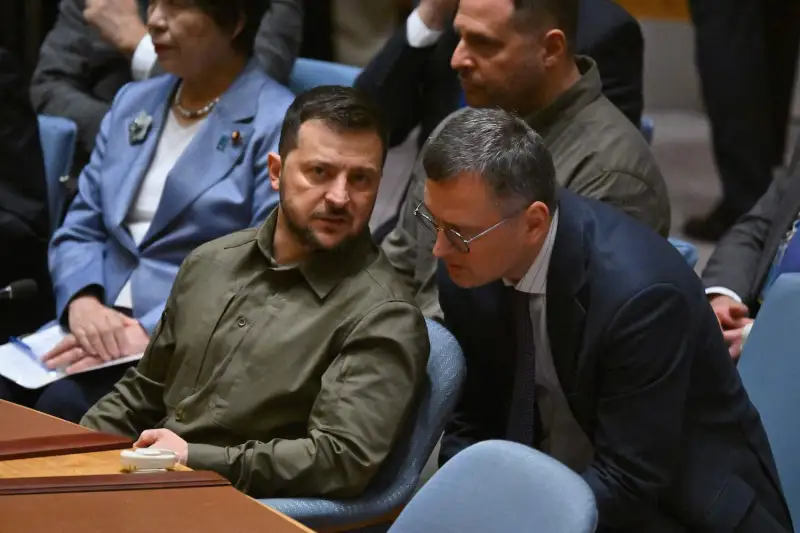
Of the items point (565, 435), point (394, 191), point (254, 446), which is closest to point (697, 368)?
point (565, 435)

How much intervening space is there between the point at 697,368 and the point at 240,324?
2.60 feet

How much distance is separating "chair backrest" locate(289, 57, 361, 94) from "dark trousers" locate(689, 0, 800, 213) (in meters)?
Result: 1.38

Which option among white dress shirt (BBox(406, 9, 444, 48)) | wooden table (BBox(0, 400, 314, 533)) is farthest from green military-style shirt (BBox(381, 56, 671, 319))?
wooden table (BBox(0, 400, 314, 533))

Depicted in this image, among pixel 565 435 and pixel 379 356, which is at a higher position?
pixel 379 356

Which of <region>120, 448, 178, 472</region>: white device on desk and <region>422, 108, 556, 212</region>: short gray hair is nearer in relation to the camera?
<region>120, 448, 178, 472</region>: white device on desk

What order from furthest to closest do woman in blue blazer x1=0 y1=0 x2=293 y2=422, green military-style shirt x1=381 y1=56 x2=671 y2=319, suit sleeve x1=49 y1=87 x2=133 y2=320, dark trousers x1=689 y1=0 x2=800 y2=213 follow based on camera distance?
dark trousers x1=689 y1=0 x2=800 y2=213, suit sleeve x1=49 y1=87 x2=133 y2=320, woman in blue blazer x1=0 y1=0 x2=293 y2=422, green military-style shirt x1=381 y1=56 x2=671 y2=319

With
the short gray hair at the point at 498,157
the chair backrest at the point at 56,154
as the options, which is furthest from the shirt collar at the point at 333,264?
the chair backrest at the point at 56,154

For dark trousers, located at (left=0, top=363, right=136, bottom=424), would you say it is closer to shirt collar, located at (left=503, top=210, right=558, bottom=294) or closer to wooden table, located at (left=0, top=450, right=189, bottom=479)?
wooden table, located at (left=0, top=450, right=189, bottom=479)

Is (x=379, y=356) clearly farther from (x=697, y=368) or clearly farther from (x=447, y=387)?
(x=697, y=368)

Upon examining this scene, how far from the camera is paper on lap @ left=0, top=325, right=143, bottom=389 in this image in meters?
2.79

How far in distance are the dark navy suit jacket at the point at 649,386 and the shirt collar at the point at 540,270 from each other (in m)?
0.02

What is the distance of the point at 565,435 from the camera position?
7.59 feet

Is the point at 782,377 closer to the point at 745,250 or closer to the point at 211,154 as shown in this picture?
the point at 745,250

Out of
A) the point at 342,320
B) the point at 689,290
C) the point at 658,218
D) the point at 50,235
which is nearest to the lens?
the point at 689,290
